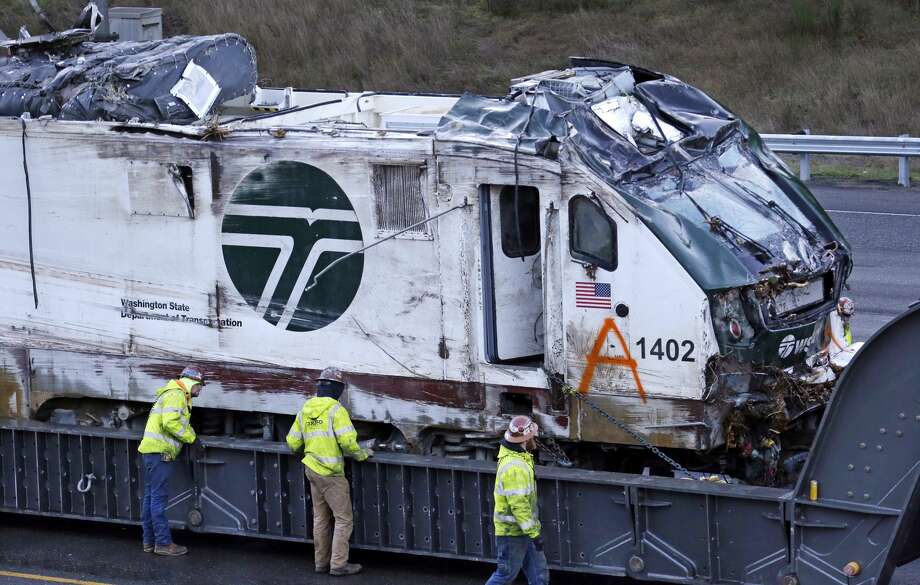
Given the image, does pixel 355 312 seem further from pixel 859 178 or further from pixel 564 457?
pixel 859 178

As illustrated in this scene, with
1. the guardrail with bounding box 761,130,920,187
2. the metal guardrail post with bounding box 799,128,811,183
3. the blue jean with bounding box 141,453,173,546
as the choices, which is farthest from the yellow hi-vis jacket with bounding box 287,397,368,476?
the metal guardrail post with bounding box 799,128,811,183

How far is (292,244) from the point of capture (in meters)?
10.5

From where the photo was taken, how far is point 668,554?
9477 millimetres

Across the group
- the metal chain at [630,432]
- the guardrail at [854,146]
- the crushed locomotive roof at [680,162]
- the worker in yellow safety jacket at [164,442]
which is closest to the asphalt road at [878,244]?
the guardrail at [854,146]

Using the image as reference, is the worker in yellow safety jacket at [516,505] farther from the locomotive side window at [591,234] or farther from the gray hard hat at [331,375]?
the gray hard hat at [331,375]

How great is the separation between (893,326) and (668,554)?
2167 mm

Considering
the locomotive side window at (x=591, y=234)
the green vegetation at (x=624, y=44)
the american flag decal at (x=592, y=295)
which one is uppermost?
the green vegetation at (x=624, y=44)

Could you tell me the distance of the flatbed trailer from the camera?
858 centimetres

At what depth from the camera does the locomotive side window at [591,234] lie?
9695 millimetres

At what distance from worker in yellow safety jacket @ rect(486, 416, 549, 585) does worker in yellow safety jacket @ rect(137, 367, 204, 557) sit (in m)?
2.52

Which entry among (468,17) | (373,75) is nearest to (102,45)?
(373,75)

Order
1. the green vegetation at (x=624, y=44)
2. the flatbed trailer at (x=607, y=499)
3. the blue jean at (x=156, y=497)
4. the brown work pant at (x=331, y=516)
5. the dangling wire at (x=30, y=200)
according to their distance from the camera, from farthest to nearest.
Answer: the green vegetation at (x=624, y=44) → the dangling wire at (x=30, y=200) → the blue jean at (x=156, y=497) → the brown work pant at (x=331, y=516) → the flatbed trailer at (x=607, y=499)

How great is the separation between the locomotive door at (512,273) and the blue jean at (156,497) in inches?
99.1

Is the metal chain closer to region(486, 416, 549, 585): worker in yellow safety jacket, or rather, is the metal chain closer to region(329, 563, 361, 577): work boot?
region(486, 416, 549, 585): worker in yellow safety jacket
